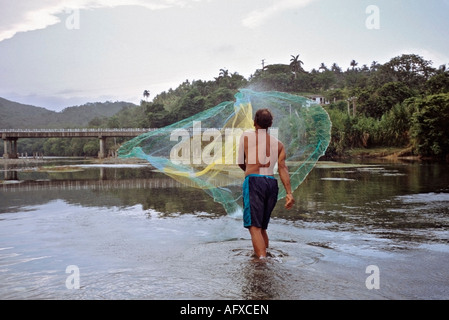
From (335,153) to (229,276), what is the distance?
6126cm

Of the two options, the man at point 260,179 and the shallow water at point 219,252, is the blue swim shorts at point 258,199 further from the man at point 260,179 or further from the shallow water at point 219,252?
the shallow water at point 219,252

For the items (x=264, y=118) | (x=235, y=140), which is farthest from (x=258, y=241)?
(x=235, y=140)

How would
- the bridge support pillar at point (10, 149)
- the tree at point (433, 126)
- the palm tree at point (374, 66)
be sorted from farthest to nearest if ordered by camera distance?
1. the palm tree at point (374, 66)
2. the bridge support pillar at point (10, 149)
3. the tree at point (433, 126)

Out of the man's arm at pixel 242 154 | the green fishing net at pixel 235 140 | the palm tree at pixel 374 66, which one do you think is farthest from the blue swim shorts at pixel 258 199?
the palm tree at pixel 374 66

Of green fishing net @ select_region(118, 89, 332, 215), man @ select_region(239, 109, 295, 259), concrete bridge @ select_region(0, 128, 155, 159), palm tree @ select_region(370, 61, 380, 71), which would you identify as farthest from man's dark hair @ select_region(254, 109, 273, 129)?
palm tree @ select_region(370, 61, 380, 71)

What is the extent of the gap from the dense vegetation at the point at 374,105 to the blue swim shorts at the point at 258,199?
46.6 m

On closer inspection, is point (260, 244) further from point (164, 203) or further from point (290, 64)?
point (290, 64)

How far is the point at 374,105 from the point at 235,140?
227ft

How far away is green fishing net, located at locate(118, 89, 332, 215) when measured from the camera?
383 inches

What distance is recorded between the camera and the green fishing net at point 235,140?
9727 mm

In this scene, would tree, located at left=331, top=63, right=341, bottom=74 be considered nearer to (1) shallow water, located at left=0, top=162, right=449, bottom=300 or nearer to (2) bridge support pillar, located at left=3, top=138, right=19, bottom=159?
(2) bridge support pillar, located at left=3, top=138, right=19, bottom=159

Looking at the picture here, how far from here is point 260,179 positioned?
274 inches

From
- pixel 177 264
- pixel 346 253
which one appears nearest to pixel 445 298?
pixel 346 253

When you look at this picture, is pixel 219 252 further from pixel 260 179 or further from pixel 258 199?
pixel 260 179
